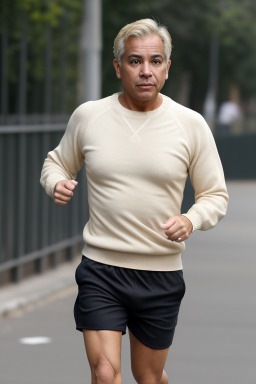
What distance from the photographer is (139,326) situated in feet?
16.5

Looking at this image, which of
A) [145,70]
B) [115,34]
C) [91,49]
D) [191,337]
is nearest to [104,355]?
[145,70]

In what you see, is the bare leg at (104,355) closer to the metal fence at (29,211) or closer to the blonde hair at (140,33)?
the blonde hair at (140,33)

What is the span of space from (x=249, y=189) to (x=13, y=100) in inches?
601

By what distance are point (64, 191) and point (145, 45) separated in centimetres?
62

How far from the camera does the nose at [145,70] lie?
Result: 475cm

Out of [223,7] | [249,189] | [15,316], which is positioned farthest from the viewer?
[223,7]

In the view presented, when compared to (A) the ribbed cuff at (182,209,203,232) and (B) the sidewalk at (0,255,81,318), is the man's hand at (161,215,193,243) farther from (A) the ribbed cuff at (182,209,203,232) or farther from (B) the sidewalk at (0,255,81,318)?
(B) the sidewalk at (0,255,81,318)

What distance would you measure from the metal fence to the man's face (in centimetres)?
565

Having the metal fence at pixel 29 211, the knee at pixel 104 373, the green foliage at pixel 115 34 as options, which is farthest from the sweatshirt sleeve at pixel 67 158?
the green foliage at pixel 115 34

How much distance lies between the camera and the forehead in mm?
4781

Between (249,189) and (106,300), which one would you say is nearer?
(106,300)

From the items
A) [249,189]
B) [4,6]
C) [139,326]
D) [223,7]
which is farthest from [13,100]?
[223,7]

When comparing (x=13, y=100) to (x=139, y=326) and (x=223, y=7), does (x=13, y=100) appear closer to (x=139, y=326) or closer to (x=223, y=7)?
(x=139, y=326)

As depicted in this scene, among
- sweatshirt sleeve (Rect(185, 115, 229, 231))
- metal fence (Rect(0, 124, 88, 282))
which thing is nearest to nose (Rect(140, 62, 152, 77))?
sweatshirt sleeve (Rect(185, 115, 229, 231))
